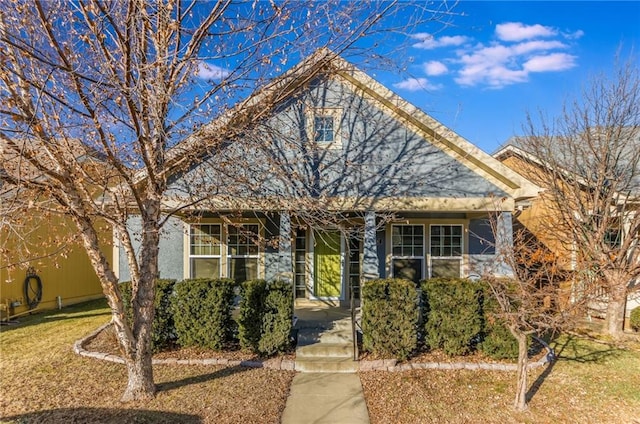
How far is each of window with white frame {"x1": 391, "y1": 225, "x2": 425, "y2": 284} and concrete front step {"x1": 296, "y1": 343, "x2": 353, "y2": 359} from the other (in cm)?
357

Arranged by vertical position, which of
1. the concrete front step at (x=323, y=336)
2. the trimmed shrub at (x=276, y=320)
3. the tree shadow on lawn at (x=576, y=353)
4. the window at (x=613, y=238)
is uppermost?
the window at (x=613, y=238)

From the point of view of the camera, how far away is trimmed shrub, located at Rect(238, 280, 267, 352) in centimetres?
719

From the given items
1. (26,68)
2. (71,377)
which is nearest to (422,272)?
(71,377)

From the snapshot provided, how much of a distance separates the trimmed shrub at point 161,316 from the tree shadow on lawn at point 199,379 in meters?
1.50

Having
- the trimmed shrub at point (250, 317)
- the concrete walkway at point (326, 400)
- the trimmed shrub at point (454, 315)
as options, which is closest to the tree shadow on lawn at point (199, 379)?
the trimmed shrub at point (250, 317)

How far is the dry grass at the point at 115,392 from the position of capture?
499 cm

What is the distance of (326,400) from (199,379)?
211 centimetres

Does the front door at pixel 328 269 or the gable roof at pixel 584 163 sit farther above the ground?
the gable roof at pixel 584 163

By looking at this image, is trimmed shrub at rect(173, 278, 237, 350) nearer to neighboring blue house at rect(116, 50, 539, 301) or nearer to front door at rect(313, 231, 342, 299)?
neighboring blue house at rect(116, 50, 539, 301)

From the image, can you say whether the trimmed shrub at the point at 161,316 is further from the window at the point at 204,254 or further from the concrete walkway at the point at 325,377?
the window at the point at 204,254

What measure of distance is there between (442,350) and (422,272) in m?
3.10

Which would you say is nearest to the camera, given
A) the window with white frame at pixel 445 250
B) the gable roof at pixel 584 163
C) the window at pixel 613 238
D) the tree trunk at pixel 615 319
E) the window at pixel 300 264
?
the tree trunk at pixel 615 319

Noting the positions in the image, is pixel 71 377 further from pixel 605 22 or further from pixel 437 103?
pixel 605 22

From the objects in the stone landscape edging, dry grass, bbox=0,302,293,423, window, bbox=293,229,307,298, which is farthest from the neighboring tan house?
window, bbox=293,229,307,298
